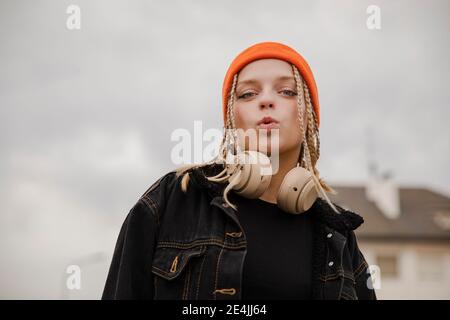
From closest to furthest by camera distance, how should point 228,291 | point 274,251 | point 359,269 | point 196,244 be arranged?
point 228,291 < point 196,244 < point 274,251 < point 359,269

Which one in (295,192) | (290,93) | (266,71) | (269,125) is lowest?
(295,192)

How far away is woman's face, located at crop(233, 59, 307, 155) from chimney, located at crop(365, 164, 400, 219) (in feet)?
109

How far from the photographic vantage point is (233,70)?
3.70 metres

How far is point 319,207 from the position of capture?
3582 mm

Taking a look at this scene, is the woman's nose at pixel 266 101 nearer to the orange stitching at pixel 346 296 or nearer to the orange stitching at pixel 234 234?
the orange stitching at pixel 234 234

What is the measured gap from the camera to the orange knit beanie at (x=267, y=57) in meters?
3.63

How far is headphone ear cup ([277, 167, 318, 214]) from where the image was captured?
10.8 feet

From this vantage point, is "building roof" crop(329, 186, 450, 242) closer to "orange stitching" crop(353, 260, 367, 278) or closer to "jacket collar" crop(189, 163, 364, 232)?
"orange stitching" crop(353, 260, 367, 278)

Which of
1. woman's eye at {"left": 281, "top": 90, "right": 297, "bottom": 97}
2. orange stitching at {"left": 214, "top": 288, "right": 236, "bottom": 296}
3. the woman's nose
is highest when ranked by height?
woman's eye at {"left": 281, "top": 90, "right": 297, "bottom": 97}

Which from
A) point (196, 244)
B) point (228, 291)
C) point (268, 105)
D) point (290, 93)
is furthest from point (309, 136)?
point (228, 291)

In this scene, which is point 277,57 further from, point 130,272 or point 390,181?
point 390,181

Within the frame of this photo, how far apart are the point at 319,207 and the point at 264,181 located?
0.50 metres

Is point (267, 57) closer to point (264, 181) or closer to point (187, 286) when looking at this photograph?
point (264, 181)

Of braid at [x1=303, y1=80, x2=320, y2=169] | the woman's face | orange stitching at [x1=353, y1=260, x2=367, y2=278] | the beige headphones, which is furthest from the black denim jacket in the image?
braid at [x1=303, y1=80, x2=320, y2=169]
